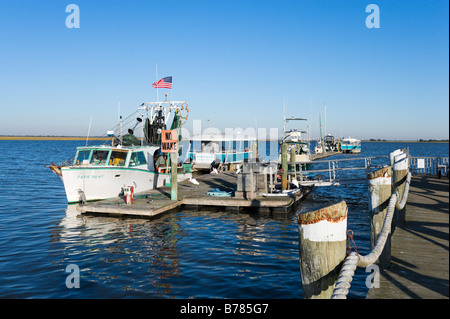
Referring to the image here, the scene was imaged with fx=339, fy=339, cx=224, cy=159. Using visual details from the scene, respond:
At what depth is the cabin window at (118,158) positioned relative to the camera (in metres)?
21.6

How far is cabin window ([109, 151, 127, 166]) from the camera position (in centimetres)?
2164

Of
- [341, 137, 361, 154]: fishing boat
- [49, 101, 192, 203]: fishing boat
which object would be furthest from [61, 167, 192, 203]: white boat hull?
[341, 137, 361, 154]: fishing boat

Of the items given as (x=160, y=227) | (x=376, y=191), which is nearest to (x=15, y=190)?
(x=160, y=227)

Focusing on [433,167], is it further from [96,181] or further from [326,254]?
[326,254]

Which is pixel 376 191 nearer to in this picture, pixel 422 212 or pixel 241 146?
pixel 422 212

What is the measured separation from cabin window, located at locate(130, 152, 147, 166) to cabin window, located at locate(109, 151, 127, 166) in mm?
504

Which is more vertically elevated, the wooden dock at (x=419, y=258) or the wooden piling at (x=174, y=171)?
the wooden piling at (x=174, y=171)

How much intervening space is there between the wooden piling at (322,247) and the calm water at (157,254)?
5051 millimetres

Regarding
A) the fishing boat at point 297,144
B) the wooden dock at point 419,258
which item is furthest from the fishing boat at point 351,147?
the wooden dock at point 419,258

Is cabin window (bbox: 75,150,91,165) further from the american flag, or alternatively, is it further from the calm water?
the american flag
